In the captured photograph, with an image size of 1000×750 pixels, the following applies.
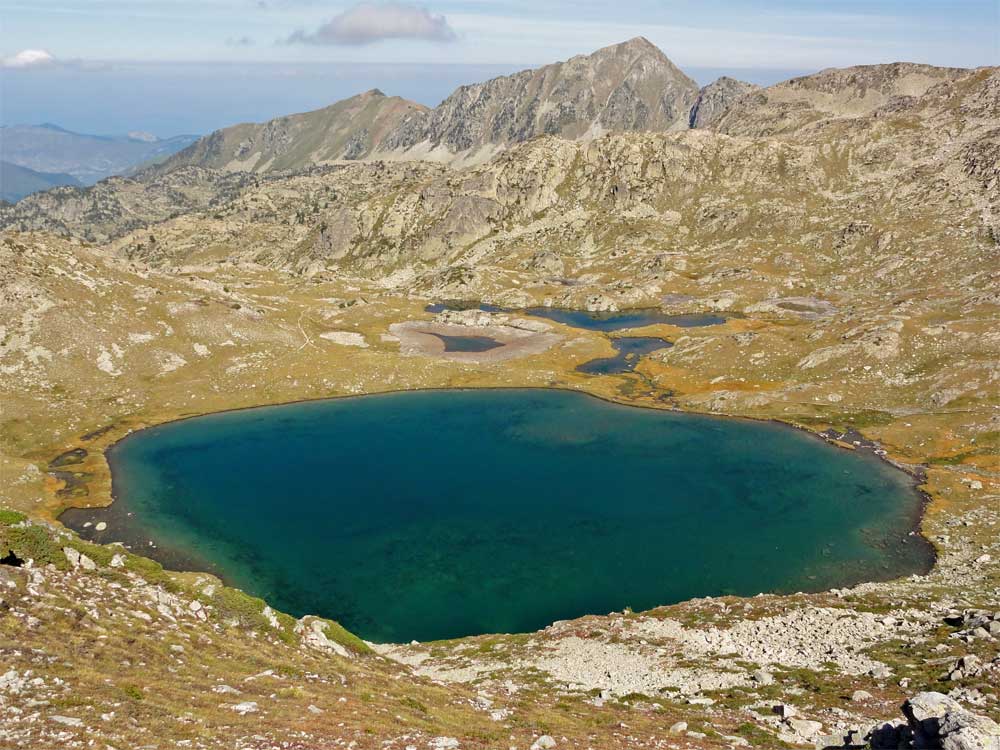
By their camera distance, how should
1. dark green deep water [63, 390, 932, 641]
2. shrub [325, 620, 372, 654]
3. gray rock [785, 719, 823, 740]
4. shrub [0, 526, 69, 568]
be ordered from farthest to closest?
1. dark green deep water [63, 390, 932, 641]
2. shrub [325, 620, 372, 654]
3. shrub [0, 526, 69, 568]
4. gray rock [785, 719, 823, 740]

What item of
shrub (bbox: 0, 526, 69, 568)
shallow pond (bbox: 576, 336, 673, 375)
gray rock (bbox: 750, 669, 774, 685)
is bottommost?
gray rock (bbox: 750, 669, 774, 685)

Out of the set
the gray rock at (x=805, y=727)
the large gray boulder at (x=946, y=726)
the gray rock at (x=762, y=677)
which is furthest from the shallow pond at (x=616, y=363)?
the large gray boulder at (x=946, y=726)

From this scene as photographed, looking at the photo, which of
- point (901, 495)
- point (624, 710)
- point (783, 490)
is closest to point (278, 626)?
point (624, 710)

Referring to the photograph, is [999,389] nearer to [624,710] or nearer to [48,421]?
[624,710]

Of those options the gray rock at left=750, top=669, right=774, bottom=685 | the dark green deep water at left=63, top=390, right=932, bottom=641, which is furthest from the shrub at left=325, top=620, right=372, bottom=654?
the gray rock at left=750, top=669, right=774, bottom=685

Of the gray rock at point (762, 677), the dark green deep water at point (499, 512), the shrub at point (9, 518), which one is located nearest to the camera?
the shrub at point (9, 518)

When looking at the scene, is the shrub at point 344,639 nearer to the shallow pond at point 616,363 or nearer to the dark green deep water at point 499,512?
the dark green deep water at point 499,512

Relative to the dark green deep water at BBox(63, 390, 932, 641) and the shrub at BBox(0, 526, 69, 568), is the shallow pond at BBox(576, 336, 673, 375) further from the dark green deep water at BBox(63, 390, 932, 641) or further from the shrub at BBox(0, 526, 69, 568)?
the shrub at BBox(0, 526, 69, 568)

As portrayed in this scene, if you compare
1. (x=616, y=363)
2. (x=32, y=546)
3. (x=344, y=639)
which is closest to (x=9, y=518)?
(x=32, y=546)
